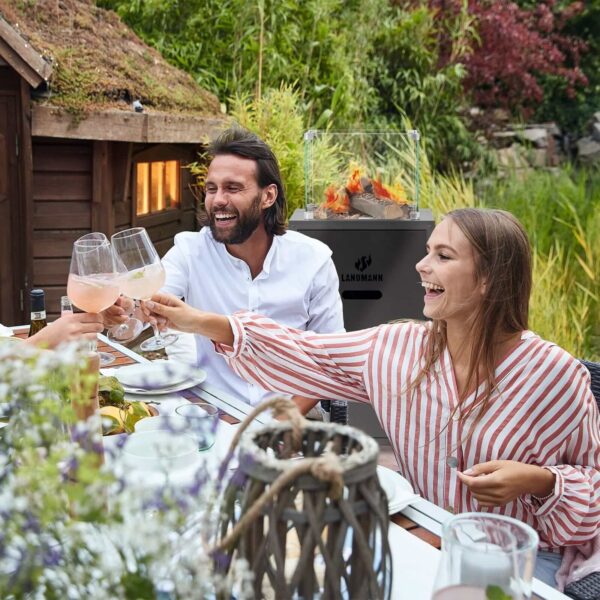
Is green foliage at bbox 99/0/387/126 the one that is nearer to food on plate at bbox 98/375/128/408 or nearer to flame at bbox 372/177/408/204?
flame at bbox 372/177/408/204

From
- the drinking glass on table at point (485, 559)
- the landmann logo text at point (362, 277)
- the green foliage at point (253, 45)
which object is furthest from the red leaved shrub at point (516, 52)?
the drinking glass on table at point (485, 559)

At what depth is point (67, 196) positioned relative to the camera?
5.80 meters

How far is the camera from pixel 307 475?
36.7 inches

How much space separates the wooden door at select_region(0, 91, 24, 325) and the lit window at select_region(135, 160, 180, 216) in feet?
3.41

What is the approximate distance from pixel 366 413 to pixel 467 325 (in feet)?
8.09

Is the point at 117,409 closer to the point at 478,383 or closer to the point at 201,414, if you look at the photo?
the point at 201,414

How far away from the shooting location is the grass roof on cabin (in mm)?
5355

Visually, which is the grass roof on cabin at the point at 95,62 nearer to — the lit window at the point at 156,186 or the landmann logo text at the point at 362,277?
the lit window at the point at 156,186

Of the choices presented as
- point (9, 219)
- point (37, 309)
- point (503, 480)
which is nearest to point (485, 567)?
point (503, 480)

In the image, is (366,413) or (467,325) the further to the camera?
(366,413)

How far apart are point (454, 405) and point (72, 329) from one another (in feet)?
3.27

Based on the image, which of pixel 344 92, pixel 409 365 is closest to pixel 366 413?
pixel 409 365

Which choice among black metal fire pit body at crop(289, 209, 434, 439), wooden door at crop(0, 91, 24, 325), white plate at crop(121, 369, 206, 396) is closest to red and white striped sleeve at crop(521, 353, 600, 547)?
white plate at crop(121, 369, 206, 396)

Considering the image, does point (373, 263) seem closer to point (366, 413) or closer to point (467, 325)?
point (366, 413)
